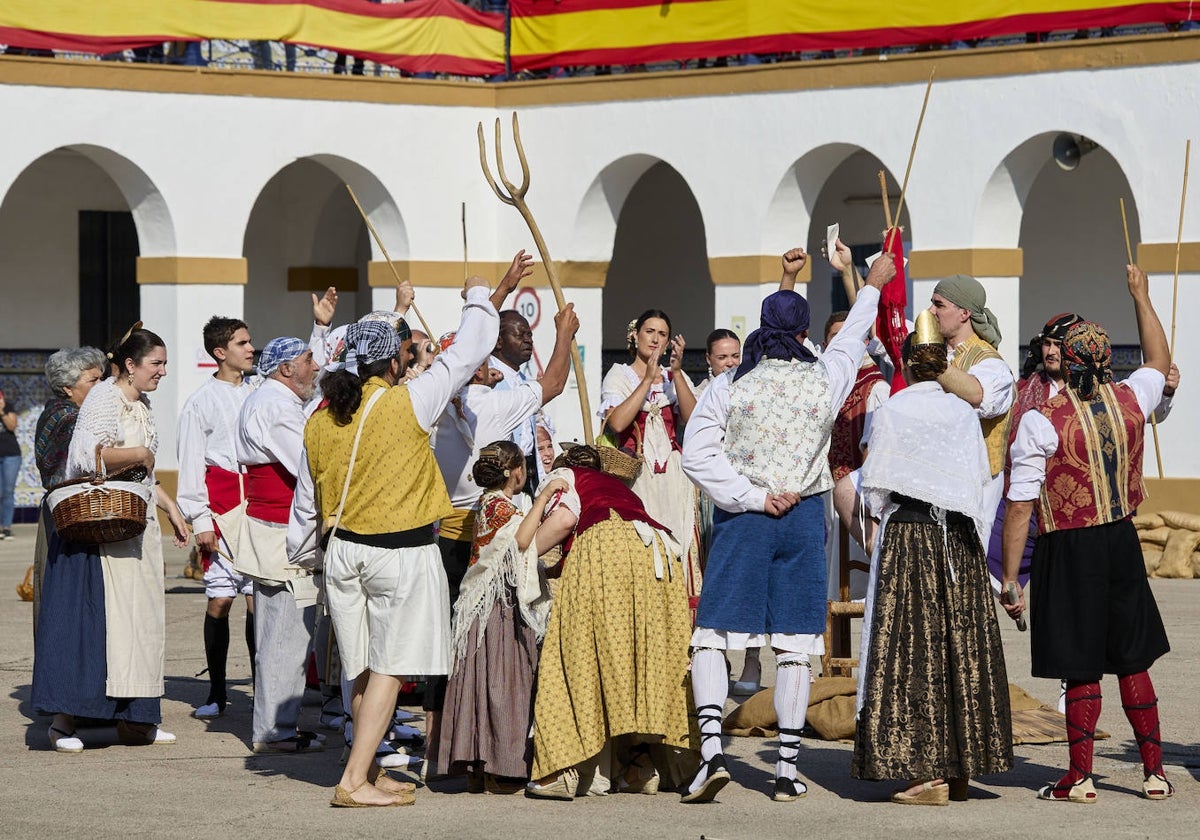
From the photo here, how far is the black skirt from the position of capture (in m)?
7.12

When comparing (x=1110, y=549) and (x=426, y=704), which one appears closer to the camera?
(x=1110, y=549)

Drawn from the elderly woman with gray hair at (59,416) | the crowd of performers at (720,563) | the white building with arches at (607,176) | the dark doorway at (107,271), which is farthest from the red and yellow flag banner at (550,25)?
the crowd of performers at (720,563)

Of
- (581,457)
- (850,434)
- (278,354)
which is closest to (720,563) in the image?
(581,457)

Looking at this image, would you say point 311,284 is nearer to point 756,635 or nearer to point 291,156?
point 291,156

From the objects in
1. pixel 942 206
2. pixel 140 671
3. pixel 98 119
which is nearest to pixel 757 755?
pixel 140 671

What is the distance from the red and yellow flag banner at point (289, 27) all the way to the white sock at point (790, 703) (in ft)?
38.4

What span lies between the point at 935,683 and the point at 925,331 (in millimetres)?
1252

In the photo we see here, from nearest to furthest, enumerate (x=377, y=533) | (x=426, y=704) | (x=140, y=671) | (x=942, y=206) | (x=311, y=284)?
1. (x=377, y=533)
2. (x=426, y=704)
3. (x=140, y=671)
4. (x=942, y=206)
5. (x=311, y=284)

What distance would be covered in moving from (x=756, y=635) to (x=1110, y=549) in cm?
127

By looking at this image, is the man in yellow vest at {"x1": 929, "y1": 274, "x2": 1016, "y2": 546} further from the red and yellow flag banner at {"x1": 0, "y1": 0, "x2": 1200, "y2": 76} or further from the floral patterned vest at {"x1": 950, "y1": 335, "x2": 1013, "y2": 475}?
the red and yellow flag banner at {"x1": 0, "y1": 0, "x2": 1200, "y2": 76}

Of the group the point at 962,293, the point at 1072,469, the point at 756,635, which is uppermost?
the point at 962,293

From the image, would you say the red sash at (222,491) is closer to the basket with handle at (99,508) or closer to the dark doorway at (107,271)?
the basket with handle at (99,508)

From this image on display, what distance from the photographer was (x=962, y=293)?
26.2ft

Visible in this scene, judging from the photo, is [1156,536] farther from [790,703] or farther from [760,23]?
[790,703]
